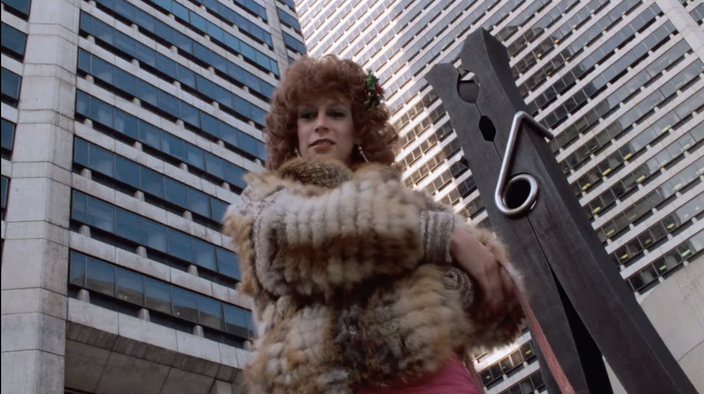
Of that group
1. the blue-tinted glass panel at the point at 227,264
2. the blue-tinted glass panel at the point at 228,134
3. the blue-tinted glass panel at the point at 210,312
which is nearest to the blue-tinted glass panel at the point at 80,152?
the blue-tinted glass panel at the point at 227,264

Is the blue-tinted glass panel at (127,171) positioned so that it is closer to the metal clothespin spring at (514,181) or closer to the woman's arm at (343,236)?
the metal clothespin spring at (514,181)

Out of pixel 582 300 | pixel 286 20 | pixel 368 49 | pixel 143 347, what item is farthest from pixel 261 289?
pixel 368 49

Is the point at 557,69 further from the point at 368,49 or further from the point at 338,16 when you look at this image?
the point at 338,16

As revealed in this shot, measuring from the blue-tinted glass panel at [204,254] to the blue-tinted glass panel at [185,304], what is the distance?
1.80 meters

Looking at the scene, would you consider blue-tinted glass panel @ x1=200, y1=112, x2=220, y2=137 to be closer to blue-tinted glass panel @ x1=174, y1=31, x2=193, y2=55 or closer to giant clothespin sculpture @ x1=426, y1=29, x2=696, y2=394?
blue-tinted glass panel @ x1=174, y1=31, x2=193, y2=55

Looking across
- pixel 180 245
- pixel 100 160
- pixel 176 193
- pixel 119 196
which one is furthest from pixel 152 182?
pixel 180 245

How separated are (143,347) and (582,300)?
68.3 ft

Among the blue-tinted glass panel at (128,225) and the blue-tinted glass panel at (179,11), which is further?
the blue-tinted glass panel at (179,11)

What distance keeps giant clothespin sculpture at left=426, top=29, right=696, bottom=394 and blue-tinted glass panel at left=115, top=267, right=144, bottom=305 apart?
20.7m

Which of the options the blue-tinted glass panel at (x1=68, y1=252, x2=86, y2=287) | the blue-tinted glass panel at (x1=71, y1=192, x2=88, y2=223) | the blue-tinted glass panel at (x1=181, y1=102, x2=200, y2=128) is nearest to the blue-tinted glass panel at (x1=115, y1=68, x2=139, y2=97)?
the blue-tinted glass panel at (x1=181, y1=102, x2=200, y2=128)

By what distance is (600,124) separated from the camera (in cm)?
5669

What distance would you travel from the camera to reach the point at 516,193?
3.93 m

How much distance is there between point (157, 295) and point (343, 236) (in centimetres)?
2358

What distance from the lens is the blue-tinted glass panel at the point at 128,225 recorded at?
995 inches
